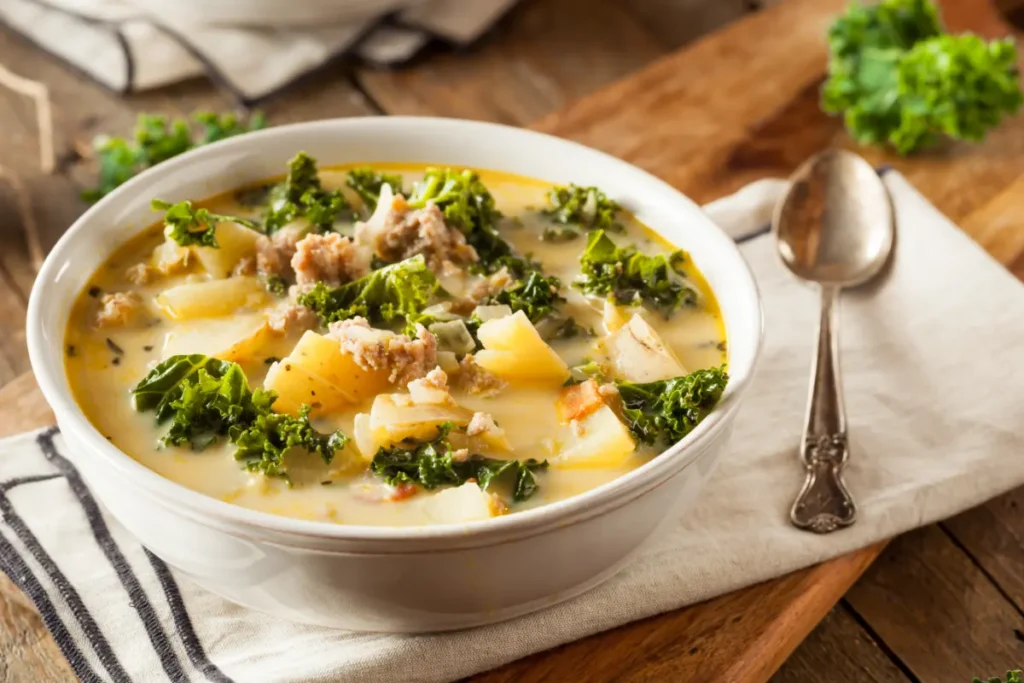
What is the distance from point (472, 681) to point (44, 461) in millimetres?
1322

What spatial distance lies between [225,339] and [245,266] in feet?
1.01

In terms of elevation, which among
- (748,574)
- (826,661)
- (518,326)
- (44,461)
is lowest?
(826,661)

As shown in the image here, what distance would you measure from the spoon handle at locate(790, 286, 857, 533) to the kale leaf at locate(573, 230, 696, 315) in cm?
47

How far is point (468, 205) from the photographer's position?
10.8 ft

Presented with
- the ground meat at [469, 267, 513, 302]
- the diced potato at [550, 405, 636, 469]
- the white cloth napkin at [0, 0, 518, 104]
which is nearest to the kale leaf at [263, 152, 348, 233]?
the ground meat at [469, 267, 513, 302]

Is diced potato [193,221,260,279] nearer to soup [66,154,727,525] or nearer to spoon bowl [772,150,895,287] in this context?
soup [66,154,727,525]

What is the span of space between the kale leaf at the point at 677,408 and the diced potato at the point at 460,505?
422mm

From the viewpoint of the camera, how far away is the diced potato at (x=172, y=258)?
319 centimetres

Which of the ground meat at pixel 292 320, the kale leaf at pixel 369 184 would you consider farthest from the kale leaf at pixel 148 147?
the ground meat at pixel 292 320

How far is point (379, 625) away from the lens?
2646mm

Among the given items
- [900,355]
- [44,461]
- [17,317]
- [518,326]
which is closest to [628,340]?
[518,326]

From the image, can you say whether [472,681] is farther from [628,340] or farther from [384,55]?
[384,55]

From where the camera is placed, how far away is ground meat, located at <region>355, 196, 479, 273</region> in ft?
10.4

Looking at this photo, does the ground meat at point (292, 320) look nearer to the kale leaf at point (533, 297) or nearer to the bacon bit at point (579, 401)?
the kale leaf at point (533, 297)
